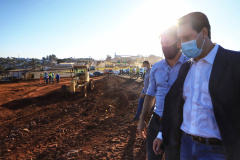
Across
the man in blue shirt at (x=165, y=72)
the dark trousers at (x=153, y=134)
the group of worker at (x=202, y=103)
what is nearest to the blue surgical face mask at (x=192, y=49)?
the group of worker at (x=202, y=103)

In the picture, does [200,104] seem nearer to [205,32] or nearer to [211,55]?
[211,55]

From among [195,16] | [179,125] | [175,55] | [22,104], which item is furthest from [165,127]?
[22,104]

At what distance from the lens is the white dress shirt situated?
4.17 ft

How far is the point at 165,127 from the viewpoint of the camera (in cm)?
164

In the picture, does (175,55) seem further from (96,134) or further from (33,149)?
(33,149)

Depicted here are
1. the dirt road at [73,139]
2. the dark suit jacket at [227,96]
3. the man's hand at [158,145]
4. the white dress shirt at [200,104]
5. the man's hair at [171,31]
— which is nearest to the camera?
the dark suit jacket at [227,96]

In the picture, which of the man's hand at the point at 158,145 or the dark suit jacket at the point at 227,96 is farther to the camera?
the man's hand at the point at 158,145

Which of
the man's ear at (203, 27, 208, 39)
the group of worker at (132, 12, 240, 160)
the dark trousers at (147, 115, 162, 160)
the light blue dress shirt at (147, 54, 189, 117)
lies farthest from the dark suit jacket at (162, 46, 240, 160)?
the dark trousers at (147, 115, 162, 160)

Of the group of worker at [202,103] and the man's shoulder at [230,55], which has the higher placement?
the man's shoulder at [230,55]

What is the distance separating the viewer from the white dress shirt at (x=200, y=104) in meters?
1.27

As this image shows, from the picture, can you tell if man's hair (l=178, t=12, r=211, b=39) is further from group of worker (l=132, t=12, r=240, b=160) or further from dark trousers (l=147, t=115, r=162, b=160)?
dark trousers (l=147, t=115, r=162, b=160)

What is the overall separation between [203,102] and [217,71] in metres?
0.29

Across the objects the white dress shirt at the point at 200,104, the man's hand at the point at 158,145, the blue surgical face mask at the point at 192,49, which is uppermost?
the blue surgical face mask at the point at 192,49

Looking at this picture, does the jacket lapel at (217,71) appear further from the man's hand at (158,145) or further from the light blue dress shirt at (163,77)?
the man's hand at (158,145)
